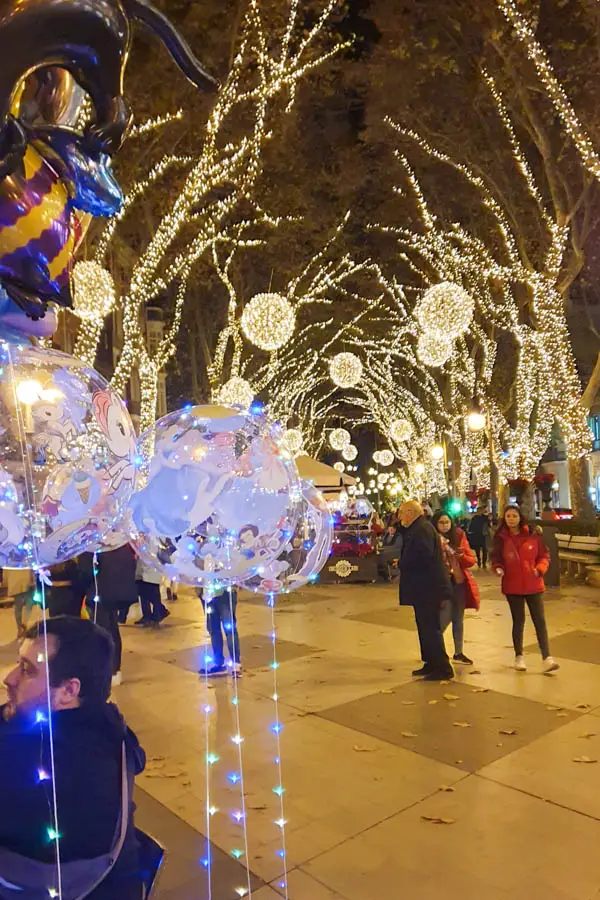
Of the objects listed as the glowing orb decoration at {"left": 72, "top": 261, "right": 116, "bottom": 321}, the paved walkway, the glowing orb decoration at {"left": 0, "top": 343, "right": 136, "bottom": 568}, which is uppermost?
the glowing orb decoration at {"left": 72, "top": 261, "right": 116, "bottom": 321}

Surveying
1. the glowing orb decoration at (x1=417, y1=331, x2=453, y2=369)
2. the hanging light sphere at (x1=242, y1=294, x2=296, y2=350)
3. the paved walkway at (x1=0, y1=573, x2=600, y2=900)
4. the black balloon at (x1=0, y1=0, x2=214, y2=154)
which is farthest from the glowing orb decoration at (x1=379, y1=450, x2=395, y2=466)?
the black balloon at (x1=0, y1=0, x2=214, y2=154)

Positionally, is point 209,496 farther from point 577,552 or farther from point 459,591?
point 577,552

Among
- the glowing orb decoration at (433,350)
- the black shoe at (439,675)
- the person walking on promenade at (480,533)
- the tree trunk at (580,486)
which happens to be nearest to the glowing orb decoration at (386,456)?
the glowing orb decoration at (433,350)

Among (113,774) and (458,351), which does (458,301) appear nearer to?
(458,351)

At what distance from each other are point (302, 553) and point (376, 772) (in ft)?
5.24

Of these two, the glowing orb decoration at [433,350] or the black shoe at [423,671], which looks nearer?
the black shoe at [423,671]

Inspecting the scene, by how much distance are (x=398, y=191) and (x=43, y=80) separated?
50.4 ft

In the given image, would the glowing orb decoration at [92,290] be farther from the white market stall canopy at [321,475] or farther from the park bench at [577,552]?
the park bench at [577,552]

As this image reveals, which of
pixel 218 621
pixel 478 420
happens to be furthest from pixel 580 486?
pixel 218 621

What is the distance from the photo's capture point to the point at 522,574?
6.93 meters

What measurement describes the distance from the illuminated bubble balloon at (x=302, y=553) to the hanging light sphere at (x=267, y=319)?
10.7m

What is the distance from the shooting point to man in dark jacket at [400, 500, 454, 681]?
6810 millimetres

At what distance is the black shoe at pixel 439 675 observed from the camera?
265 inches

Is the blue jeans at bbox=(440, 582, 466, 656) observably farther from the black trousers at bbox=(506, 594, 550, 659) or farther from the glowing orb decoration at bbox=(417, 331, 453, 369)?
the glowing orb decoration at bbox=(417, 331, 453, 369)
